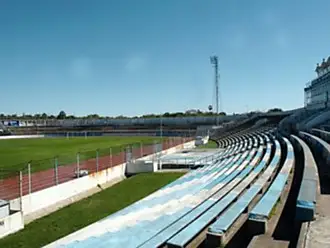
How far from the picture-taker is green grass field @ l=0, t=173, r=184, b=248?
7772 millimetres

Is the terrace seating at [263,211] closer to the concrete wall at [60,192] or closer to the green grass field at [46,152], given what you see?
the concrete wall at [60,192]

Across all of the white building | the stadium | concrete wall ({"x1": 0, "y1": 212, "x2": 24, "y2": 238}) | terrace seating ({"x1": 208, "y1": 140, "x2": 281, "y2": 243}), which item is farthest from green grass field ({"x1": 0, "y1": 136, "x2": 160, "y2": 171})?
the white building

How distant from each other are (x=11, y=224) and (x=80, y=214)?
1.85m

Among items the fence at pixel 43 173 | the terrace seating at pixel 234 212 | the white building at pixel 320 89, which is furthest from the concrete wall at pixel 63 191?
the white building at pixel 320 89

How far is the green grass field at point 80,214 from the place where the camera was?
7.77 meters

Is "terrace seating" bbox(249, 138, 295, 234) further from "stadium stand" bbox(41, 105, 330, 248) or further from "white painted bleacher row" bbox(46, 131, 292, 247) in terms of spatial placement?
"white painted bleacher row" bbox(46, 131, 292, 247)

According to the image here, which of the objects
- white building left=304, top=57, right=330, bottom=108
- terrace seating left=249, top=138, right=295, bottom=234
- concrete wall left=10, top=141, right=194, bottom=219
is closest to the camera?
terrace seating left=249, top=138, right=295, bottom=234

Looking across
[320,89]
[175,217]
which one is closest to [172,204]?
[175,217]

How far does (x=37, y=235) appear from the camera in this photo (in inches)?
316

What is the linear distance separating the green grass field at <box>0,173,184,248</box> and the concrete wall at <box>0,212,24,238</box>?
0.49ft

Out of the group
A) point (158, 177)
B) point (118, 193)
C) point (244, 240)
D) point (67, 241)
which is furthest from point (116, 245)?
point (158, 177)

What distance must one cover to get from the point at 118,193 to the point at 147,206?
3.77 meters

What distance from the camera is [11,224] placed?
838 centimetres

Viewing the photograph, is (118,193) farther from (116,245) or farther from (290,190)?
(290,190)
